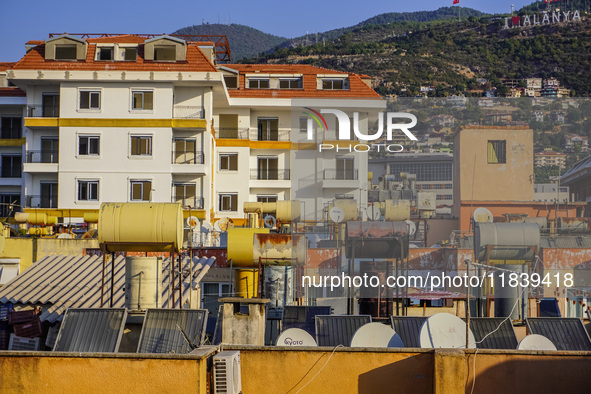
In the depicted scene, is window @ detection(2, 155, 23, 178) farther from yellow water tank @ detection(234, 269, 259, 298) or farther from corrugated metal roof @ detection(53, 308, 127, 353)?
corrugated metal roof @ detection(53, 308, 127, 353)

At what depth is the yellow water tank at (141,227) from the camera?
1723cm

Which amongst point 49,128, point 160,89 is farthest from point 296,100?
point 49,128

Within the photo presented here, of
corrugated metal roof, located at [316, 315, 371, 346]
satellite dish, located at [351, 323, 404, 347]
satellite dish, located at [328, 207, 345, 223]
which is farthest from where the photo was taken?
satellite dish, located at [328, 207, 345, 223]

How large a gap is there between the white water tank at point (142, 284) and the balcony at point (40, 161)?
23.1m

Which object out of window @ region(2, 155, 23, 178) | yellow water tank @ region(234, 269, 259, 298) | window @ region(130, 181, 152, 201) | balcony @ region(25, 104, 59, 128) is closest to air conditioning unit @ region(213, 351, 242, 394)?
yellow water tank @ region(234, 269, 259, 298)

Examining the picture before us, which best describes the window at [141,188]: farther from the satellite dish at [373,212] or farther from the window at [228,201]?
the satellite dish at [373,212]

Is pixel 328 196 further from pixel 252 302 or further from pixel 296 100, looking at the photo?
pixel 296 100

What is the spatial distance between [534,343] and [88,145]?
1199 inches

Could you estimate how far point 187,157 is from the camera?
39562mm

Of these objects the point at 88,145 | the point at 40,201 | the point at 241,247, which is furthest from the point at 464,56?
the point at 241,247

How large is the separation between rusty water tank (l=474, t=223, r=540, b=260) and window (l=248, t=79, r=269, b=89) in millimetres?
27596

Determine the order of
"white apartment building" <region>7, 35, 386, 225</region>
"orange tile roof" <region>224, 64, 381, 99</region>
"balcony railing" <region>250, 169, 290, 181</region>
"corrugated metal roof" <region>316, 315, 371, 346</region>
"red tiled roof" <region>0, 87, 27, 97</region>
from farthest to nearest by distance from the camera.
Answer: "balcony railing" <region>250, 169, 290, 181</region> → "orange tile roof" <region>224, 64, 381, 99</region> → "red tiled roof" <region>0, 87, 27, 97</region> → "white apartment building" <region>7, 35, 386, 225</region> → "corrugated metal roof" <region>316, 315, 371, 346</region>

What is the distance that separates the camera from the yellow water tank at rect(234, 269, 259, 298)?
2430cm

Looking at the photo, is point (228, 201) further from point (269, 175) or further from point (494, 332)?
point (494, 332)
